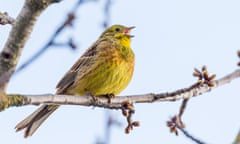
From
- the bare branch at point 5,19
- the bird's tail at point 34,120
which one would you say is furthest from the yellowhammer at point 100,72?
the bare branch at point 5,19

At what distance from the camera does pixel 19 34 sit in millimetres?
2486

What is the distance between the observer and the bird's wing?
21.7ft

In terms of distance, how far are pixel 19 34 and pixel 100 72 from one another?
3.99 m

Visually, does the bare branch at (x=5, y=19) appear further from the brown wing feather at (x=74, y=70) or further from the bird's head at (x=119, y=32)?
the bird's head at (x=119, y=32)

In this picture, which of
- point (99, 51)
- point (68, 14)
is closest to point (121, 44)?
point (99, 51)

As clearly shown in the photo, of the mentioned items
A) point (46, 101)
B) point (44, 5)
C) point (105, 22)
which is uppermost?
point (105, 22)

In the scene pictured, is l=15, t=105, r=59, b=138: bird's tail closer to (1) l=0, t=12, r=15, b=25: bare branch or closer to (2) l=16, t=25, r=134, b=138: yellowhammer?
(2) l=16, t=25, r=134, b=138: yellowhammer

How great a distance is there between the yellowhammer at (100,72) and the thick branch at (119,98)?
148 cm

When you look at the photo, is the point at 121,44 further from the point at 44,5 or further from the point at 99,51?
the point at 44,5

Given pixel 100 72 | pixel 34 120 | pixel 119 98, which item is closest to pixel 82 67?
pixel 100 72

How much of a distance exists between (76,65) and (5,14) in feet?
10.4

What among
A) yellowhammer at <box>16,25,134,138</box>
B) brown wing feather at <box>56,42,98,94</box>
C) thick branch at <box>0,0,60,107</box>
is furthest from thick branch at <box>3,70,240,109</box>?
brown wing feather at <box>56,42,98,94</box>

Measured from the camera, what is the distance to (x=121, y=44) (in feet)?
23.4

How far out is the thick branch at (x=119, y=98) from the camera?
318cm
